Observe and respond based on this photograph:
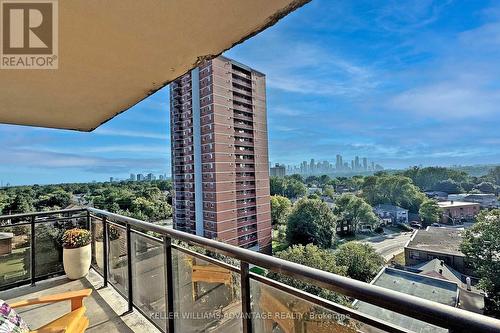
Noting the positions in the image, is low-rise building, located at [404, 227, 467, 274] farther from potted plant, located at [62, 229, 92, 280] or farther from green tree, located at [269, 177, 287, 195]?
potted plant, located at [62, 229, 92, 280]

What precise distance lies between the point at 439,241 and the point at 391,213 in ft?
35.3

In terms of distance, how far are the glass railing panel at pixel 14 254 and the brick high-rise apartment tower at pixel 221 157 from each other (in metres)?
20.7

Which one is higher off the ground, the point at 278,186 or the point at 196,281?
the point at 196,281

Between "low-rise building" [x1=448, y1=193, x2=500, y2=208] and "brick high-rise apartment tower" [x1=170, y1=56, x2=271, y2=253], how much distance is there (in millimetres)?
18469

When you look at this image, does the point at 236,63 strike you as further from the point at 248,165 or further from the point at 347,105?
the point at 347,105

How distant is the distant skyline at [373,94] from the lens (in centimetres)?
2036

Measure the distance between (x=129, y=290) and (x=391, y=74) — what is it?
145 ft

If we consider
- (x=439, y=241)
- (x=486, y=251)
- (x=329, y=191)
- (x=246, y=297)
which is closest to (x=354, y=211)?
(x=329, y=191)

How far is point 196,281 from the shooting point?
1.89m

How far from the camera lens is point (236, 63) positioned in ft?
91.4

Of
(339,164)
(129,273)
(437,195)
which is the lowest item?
(437,195)

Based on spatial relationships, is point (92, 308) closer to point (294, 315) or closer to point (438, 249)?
point (294, 315)

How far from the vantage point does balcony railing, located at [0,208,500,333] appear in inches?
35.1

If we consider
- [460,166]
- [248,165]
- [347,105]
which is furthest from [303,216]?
[347,105]
